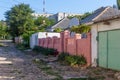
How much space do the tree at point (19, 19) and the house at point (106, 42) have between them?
2159 inches

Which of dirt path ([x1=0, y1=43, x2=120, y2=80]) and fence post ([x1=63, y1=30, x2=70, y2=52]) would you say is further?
fence post ([x1=63, y1=30, x2=70, y2=52])

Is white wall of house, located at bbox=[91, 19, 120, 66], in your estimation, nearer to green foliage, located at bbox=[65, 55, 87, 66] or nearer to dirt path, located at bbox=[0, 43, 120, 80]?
green foliage, located at bbox=[65, 55, 87, 66]

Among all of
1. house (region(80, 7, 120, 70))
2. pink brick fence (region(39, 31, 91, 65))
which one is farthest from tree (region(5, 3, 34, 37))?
house (region(80, 7, 120, 70))

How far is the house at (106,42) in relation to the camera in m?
15.5

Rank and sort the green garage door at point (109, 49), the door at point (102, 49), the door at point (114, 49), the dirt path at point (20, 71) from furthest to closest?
the door at point (102, 49) → the green garage door at point (109, 49) → the door at point (114, 49) → the dirt path at point (20, 71)

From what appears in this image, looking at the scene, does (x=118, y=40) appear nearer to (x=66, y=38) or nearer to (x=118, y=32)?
(x=118, y=32)

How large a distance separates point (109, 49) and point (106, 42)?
59cm

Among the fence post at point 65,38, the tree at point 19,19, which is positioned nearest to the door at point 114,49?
the fence post at point 65,38

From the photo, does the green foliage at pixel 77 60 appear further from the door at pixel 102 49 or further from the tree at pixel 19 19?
the tree at pixel 19 19

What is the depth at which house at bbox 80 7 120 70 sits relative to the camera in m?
15.5

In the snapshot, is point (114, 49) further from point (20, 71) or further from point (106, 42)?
point (20, 71)

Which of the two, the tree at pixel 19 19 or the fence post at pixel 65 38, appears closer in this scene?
the fence post at pixel 65 38

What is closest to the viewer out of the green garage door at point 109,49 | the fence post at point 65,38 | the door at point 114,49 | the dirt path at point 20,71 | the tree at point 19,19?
the dirt path at point 20,71

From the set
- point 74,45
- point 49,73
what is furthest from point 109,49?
point 74,45
